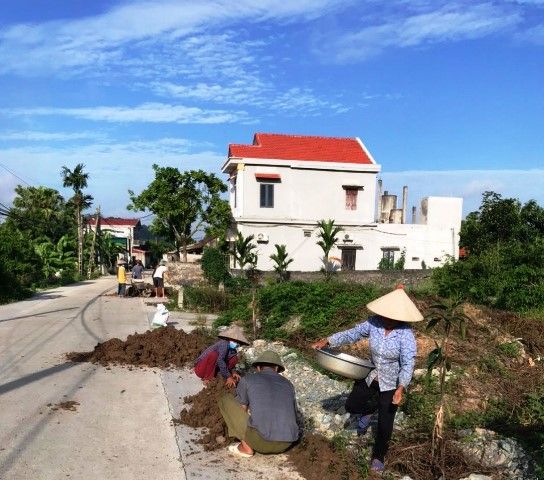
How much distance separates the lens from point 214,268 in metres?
24.3

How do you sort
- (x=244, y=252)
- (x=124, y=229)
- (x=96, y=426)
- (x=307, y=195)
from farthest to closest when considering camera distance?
(x=124, y=229)
(x=307, y=195)
(x=244, y=252)
(x=96, y=426)

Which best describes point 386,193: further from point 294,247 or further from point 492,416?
point 492,416

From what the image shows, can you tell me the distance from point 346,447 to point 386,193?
3860cm

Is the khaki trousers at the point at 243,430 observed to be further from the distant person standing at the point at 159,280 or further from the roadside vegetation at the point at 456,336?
the distant person standing at the point at 159,280

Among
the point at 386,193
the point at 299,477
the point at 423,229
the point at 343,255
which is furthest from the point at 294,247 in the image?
the point at 299,477

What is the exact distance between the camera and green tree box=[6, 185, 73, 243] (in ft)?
146

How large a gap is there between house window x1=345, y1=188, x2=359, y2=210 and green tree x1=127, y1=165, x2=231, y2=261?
7.09 metres

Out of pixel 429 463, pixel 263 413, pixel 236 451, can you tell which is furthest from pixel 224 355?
pixel 429 463

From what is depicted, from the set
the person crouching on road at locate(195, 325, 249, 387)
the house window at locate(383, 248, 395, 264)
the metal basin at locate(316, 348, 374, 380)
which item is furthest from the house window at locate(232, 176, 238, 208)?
the metal basin at locate(316, 348, 374, 380)

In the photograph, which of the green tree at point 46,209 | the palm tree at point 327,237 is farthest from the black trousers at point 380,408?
the green tree at point 46,209

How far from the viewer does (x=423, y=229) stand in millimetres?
33906

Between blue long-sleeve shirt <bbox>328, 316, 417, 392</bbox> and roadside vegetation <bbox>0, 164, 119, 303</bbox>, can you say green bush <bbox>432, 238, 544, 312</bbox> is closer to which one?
blue long-sleeve shirt <bbox>328, 316, 417, 392</bbox>

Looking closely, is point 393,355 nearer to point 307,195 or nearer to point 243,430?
point 243,430

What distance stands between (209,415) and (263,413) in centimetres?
135
